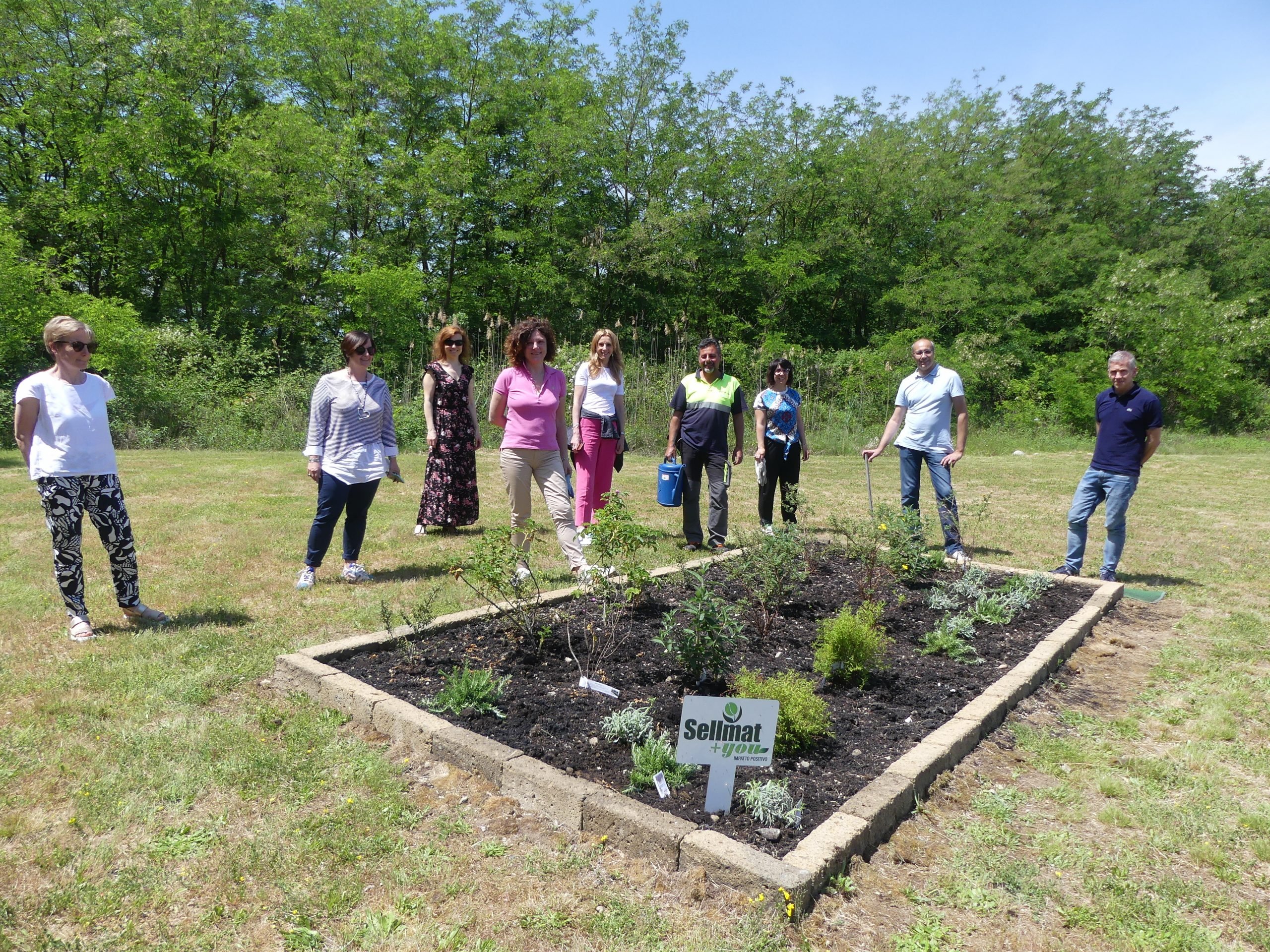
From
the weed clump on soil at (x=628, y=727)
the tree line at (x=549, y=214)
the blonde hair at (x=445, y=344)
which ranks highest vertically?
the tree line at (x=549, y=214)

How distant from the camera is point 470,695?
11.7ft

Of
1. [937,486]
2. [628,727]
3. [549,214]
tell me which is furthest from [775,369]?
[549,214]

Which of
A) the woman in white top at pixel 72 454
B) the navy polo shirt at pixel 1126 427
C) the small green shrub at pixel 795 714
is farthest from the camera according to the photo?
the navy polo shirt at pixel 1126 427

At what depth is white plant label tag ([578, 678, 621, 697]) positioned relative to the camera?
373cm

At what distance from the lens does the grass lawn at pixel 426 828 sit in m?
2.31

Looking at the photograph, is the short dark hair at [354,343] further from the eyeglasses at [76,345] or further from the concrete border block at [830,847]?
the concrete border block at [830,847]

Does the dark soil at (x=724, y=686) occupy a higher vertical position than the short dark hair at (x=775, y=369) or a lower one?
lower

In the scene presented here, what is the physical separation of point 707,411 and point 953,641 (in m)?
2.95

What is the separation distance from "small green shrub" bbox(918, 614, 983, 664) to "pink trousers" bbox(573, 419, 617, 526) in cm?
268

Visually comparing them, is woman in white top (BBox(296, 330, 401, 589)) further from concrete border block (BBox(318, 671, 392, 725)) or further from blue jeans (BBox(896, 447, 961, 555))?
blue jeans (BBox(896, 447, 961, 555))

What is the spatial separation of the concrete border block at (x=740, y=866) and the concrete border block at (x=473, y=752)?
84 centimetres

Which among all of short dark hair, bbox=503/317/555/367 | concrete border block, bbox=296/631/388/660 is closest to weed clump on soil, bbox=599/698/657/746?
concrete border block, bbox=296/631/388/660

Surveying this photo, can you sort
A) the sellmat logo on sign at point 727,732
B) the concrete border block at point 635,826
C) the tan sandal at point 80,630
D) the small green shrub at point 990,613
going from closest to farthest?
the concrete border block at point 635,826
the sellmat logo on sign at point 727,732
the tan sandal at point 80,630
the small green shrub at point 990,613

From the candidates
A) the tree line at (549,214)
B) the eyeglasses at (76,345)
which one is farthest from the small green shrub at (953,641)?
the tree line at (549,214)
